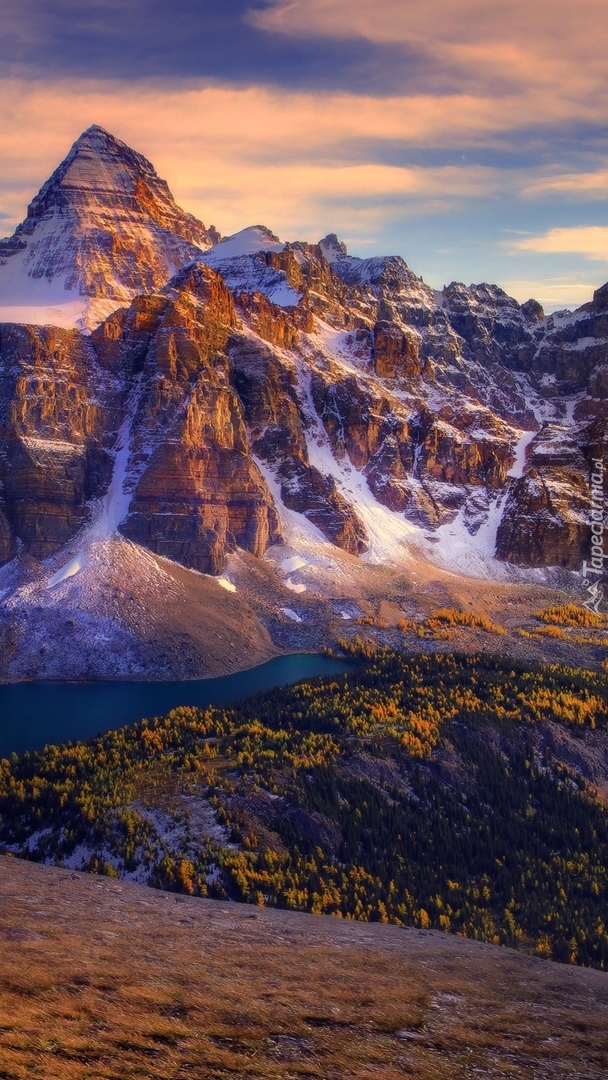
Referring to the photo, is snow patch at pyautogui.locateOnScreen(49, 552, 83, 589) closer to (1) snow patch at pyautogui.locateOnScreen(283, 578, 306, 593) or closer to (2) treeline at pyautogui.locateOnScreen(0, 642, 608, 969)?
(1) snow patch at pyautogui.locateOnScreen(283, 578, 306, 593)

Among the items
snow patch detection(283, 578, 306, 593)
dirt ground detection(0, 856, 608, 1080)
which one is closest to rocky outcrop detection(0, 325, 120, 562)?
snow patch detection(283, 578, 306, 593)

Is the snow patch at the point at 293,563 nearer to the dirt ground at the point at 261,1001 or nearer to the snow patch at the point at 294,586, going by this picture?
the snow patch at the point at 294,586

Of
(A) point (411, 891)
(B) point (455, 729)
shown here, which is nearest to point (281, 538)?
(B) point (455, 729)

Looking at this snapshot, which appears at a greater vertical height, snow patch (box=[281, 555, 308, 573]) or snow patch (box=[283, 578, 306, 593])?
snow patch (box=[281, 555, 308, 573])

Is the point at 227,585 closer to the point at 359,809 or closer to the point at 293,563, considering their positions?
the point at 293,563

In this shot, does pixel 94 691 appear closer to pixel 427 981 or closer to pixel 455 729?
pixel 455 729

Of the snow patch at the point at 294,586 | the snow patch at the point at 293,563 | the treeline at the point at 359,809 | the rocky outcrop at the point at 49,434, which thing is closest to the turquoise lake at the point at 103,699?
the treeline at the point at 359,809
